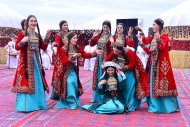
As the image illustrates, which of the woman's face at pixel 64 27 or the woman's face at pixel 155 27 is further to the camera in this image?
the woman's face at pixel 64 27

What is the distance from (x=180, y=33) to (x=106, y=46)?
10.7 meters

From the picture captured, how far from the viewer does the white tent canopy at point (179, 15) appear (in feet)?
57.0

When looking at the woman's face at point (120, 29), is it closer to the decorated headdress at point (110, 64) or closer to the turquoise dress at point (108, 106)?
the decorated headdress at point (110, 64)

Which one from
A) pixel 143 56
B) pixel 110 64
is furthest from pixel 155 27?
pixel 143 56

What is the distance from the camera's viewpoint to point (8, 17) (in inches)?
802

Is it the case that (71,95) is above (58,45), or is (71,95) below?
below

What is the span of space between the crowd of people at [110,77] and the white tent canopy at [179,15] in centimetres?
1166

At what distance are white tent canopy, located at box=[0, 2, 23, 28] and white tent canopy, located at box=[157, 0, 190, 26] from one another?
746 centimetres

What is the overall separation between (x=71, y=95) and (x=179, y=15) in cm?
1268

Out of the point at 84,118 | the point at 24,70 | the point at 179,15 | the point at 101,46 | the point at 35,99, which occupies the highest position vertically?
the point at 179,15

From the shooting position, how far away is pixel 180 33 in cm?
1684

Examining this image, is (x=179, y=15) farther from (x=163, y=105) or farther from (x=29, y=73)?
(x=29, y=73)

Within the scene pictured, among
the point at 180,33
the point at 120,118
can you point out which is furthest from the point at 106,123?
the point at 180,33

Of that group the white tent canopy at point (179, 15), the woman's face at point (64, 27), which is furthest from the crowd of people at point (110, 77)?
the white tent canopy at point (179, 15)
